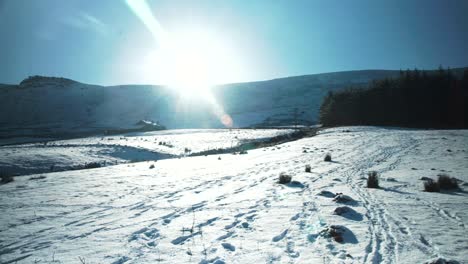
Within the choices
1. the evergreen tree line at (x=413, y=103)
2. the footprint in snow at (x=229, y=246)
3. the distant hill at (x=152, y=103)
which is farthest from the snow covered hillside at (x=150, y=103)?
the footprint in snow at (x=229, y=246)

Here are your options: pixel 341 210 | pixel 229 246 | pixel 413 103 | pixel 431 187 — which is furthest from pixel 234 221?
pixel 413 103

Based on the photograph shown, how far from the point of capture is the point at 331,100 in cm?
5978

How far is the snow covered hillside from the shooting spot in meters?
110

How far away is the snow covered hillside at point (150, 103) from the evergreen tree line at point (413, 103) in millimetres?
45136

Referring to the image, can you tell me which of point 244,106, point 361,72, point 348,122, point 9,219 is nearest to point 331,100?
point 348,122

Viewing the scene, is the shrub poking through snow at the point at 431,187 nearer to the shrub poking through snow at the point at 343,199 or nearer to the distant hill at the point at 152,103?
the shrub poking through snow at the point at 343,199

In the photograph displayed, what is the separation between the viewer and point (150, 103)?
143 m

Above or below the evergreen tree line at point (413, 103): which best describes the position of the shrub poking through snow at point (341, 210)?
below

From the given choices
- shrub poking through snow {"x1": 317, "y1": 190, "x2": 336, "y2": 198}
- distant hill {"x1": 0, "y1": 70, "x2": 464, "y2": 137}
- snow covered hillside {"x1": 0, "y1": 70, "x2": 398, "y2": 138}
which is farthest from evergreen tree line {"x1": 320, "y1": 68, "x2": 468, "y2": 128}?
shrub poking through snow {"x1": 317, "y1": 190, "x2": 336, "y2": 198}

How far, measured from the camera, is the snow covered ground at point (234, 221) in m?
4.16

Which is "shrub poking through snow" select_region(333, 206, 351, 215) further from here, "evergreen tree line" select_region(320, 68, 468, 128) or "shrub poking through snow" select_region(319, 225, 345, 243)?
"evergreen tree line" select_region(320, 68, 468, 128)

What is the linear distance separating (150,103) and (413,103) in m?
125

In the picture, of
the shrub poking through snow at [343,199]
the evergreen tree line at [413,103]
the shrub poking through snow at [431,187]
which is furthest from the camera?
the evergreen tree line at [413,103]

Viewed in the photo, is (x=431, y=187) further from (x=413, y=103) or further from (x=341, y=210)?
(x=413, y=103)
